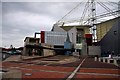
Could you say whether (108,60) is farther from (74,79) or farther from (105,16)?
(105,16)

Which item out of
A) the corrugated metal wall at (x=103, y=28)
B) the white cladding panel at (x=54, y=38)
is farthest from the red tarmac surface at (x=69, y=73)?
the white cladding panel at (x=54, y=38)

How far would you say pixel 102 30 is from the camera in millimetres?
83938

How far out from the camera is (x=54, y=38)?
88.4m

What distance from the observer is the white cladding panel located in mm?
87144

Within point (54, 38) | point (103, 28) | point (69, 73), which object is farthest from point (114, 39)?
point (69, 73)

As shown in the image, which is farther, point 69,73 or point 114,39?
point 114,39

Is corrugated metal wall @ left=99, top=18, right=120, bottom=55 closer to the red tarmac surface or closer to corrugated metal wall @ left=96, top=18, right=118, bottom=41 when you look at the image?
corrugated metal wall @ left=96, top=18, right=118, bottom=41

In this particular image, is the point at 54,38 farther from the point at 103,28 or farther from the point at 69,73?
the point at 69,73

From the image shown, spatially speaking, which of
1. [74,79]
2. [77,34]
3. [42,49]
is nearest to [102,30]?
[77,34]

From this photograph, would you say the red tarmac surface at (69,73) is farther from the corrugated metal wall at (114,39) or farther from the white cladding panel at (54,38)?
the white cladding panel at (54,38)

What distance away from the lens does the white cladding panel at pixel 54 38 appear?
87.1m

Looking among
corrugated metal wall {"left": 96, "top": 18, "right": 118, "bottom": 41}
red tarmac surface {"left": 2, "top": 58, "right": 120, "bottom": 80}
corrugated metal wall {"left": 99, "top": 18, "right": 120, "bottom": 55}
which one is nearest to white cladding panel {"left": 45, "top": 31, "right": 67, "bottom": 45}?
corrugated metal wall {"left": 96, "top": 18, "right": 118, "bottom": 41}

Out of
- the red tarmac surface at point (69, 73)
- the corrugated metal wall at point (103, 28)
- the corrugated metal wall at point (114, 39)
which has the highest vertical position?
the corrugated metal wall at point (103, 28)

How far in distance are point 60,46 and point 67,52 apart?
9.43 meters
